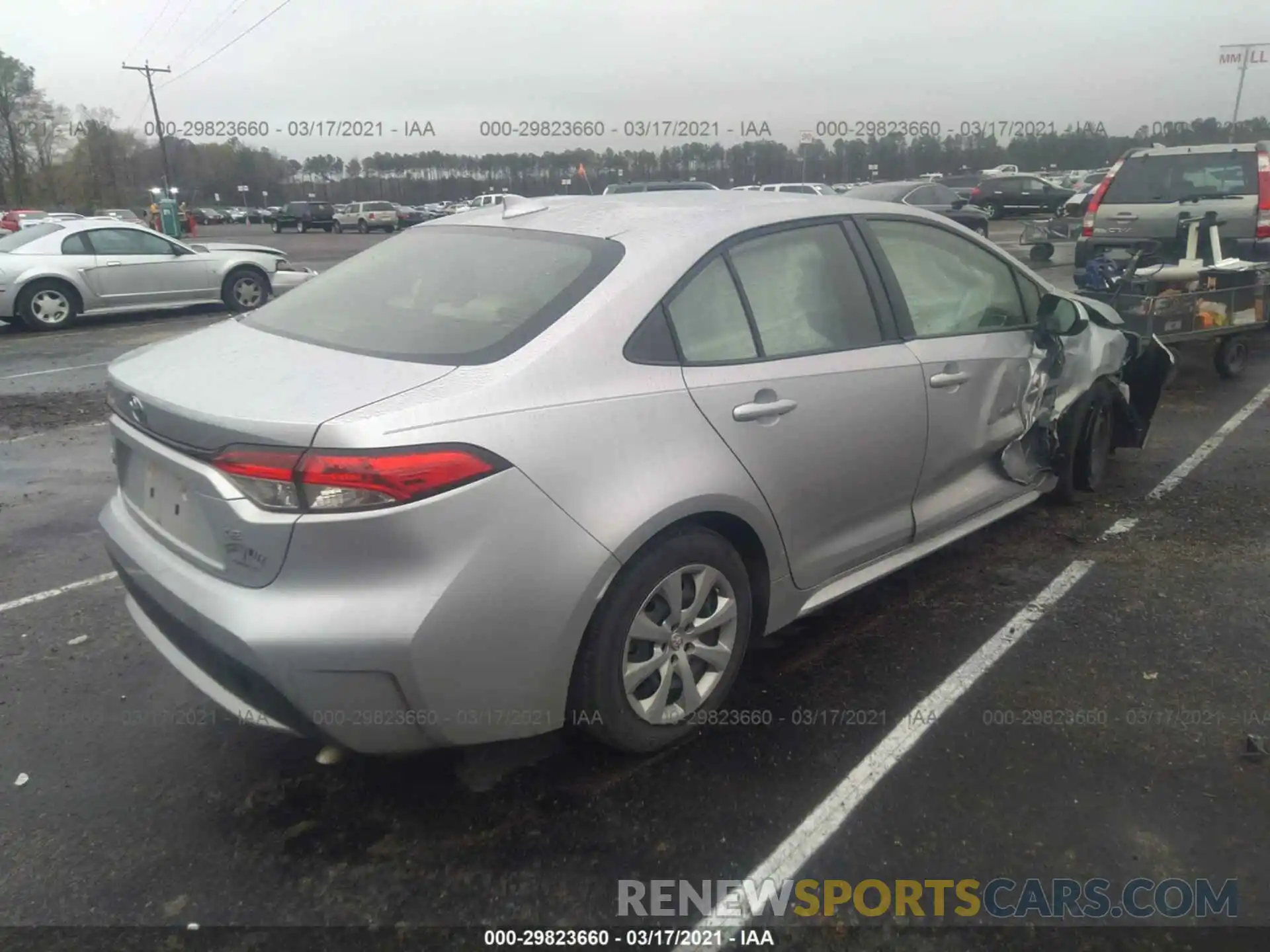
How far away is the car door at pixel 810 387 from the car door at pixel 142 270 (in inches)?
451

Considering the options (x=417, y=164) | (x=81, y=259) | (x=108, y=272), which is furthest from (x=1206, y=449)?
(x=417, y=164)

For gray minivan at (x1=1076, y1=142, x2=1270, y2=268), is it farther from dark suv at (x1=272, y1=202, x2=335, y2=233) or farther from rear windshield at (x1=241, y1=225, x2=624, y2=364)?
dark suv at (x1=272, y1=202, x2=335, y2=233)

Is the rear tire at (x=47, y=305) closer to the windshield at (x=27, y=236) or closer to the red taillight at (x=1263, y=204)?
the windshield at (x=27, y=236)

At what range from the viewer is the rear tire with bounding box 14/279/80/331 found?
11.5 m

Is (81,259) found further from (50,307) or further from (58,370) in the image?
(58,370)

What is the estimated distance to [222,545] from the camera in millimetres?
2338

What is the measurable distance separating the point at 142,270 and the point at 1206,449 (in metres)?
12.1

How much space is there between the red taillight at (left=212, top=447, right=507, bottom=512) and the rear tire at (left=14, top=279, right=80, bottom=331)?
451 inches

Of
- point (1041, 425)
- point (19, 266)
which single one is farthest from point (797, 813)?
point (19, 266)

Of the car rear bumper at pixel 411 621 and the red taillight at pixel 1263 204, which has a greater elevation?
the red taillight at pixel 1263 204

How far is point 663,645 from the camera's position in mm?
2732

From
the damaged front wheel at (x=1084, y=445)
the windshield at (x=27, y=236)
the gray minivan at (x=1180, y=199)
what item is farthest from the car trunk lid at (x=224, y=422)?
the windshield at (x=27, y=236)

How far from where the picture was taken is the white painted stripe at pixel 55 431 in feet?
21.6

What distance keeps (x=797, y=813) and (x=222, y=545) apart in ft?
5.56
